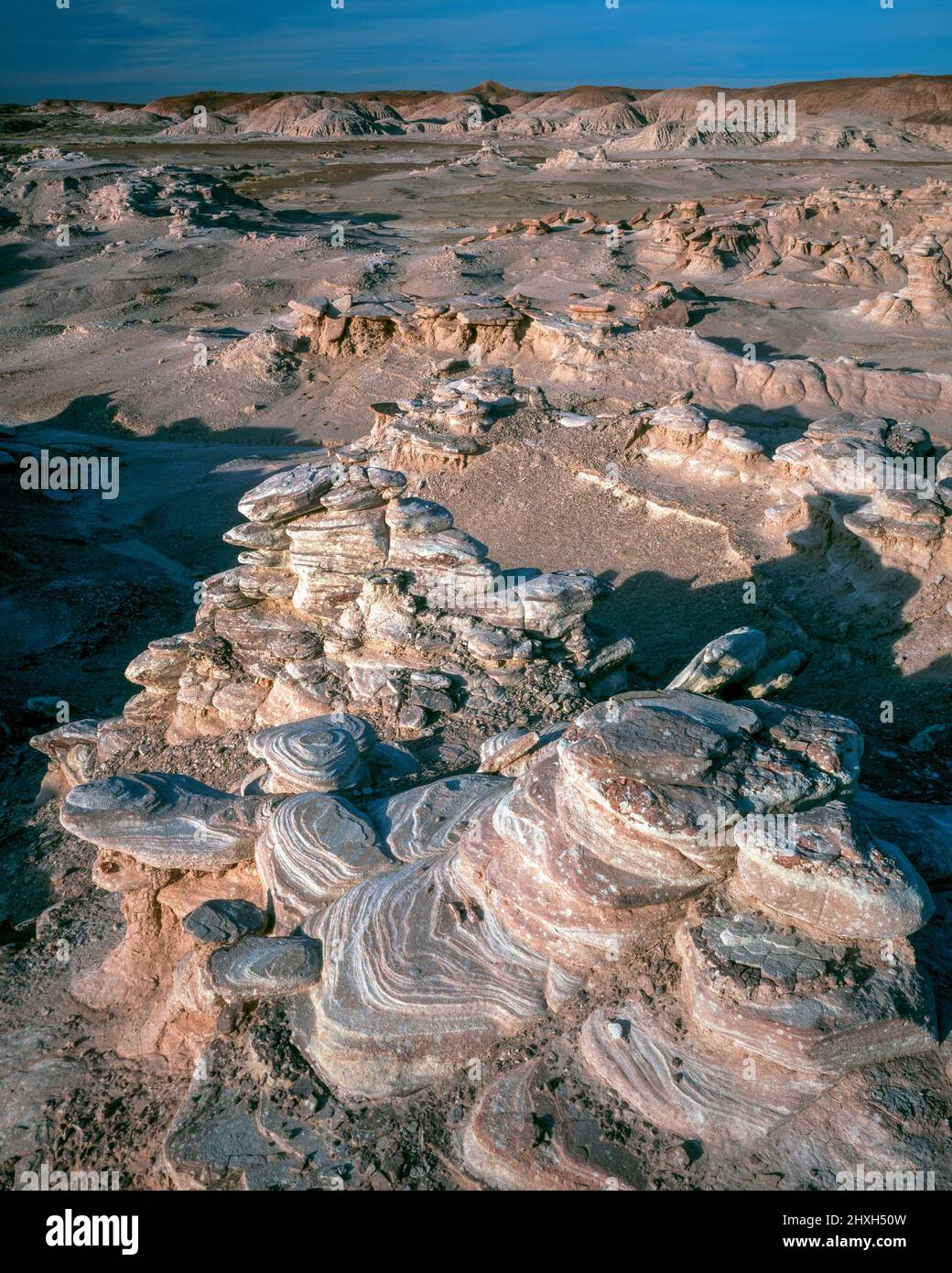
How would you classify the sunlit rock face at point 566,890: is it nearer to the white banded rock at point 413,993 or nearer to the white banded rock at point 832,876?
the white banded rock at point 413,993

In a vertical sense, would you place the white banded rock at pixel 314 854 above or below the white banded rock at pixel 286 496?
below

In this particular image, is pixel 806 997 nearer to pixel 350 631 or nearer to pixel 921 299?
pixel 350 631

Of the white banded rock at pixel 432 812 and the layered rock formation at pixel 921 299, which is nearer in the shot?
the white banded rock at pixel 432 812

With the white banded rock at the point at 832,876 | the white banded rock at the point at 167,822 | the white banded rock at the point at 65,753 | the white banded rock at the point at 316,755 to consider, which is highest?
the white banded rock at the point at 832,876

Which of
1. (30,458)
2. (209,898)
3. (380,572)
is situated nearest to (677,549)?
(380,572)

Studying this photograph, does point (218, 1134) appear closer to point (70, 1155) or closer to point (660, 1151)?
point (70, 1155)

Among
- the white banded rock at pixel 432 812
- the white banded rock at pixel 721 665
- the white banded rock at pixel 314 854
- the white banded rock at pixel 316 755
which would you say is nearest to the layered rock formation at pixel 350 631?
the white banded rock at pixel 316 755

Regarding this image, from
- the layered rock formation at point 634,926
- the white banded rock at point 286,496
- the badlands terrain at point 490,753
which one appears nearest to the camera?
the layered rock formation at point 634,926

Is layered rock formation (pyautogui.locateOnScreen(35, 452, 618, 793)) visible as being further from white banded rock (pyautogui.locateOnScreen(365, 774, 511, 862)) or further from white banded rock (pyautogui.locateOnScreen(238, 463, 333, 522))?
white banded rock (pyautogui.locateOnScreen(365, 774, 511, 862))
